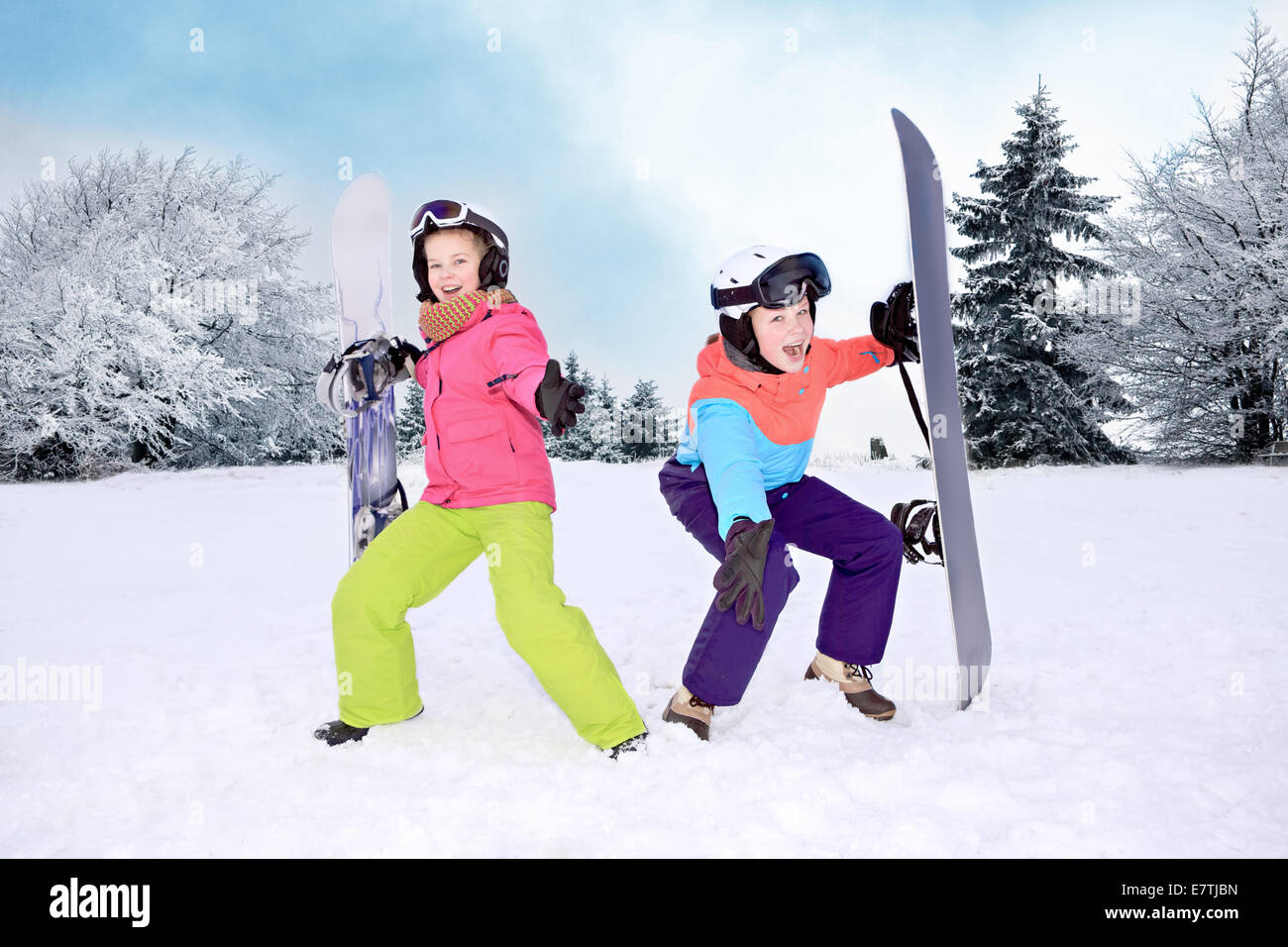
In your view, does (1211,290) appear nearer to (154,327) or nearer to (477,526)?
(477,526)

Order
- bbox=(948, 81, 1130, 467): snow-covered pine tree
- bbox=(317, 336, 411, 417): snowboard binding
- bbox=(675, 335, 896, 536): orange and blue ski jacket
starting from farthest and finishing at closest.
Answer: bbox=(948, 81, 1130, 467): snow-covered pine tree → bbox=(317, 336, 411, 417): snowboard binding → bbox=(675, 335, 896, 536): orange and blue ski jacket

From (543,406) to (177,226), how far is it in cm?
1806

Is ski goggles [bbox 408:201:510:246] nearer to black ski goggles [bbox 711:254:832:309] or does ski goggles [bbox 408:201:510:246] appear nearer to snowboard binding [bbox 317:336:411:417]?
snowboard binding [bbox 317:336:411:417]

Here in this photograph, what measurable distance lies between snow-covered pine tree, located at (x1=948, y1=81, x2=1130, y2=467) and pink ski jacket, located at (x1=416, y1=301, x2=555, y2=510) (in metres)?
14.9

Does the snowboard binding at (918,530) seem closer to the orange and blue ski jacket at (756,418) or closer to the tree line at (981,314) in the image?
the orange and blue ski jacket at (756,418)

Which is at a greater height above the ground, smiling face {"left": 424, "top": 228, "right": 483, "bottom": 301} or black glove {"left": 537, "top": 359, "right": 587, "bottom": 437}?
smiling face {"left": 424, "top": 228, "right": 483, "bottom": 301}

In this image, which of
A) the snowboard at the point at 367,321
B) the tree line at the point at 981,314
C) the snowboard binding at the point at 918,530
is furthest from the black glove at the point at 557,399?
the tree line at the point at 981,314

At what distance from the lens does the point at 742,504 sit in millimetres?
2527

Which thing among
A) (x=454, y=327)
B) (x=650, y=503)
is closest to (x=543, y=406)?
(x=454, y=327)

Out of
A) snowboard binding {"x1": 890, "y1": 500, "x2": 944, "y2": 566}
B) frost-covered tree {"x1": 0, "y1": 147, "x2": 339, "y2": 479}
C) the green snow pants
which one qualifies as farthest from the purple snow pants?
frost-covered tree {"x1": 0, "y1": 147, "x2": 339, "y2": 479}

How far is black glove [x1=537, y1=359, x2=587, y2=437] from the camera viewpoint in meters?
2.52

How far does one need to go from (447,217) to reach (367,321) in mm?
1005

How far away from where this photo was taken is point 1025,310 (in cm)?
1672

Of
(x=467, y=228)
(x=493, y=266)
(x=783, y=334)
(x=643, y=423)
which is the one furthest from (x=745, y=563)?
(x=643, y=423)
